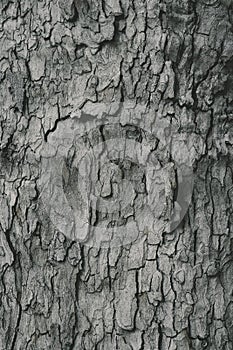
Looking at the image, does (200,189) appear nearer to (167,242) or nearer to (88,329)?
(167,242)

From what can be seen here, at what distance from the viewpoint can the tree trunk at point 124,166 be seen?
1289 millimetres

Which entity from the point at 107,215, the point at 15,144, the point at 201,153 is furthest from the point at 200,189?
the point at 15,144

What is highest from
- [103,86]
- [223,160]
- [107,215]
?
[103,86]

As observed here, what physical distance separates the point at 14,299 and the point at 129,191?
1.20 ft

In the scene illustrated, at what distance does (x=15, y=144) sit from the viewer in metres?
1.38

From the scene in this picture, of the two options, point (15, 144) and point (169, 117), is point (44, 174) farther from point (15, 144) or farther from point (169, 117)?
point (169, 117)

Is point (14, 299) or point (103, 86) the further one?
point (14, 299)

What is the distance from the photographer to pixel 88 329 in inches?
53.2

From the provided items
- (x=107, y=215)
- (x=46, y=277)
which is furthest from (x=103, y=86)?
(x=46, y=277)

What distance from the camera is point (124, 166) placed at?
1316 mm

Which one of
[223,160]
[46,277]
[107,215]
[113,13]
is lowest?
[46,277]

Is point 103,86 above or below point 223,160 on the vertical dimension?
above

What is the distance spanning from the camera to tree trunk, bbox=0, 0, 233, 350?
1289 millimetres

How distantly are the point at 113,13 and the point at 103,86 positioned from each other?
150 millimetres
